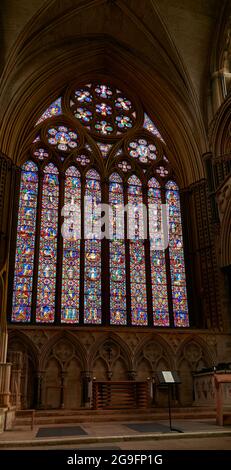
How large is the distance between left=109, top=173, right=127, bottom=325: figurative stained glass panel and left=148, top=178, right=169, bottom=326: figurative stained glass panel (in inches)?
41.9

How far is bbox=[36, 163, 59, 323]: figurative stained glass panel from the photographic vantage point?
1323cm

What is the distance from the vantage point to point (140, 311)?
14.0m

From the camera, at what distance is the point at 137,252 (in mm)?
14945

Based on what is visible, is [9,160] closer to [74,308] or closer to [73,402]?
[74,308]

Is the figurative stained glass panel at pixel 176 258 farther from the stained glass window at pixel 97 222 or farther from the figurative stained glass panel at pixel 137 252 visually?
the figurative stained glass panel at pixel 137 252

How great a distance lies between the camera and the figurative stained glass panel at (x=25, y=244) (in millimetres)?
13023

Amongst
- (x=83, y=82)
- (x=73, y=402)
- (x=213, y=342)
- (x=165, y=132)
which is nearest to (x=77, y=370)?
(x=73, y=402)

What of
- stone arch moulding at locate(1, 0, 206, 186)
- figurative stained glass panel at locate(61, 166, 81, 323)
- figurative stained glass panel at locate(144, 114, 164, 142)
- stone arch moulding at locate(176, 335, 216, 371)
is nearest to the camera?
stone arch moulding at locate(176, 335, 216, 371)

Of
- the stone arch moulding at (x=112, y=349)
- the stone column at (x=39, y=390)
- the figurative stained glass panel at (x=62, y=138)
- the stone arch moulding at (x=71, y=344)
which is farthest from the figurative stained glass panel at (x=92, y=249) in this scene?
the stone column at (x=39, y=390)

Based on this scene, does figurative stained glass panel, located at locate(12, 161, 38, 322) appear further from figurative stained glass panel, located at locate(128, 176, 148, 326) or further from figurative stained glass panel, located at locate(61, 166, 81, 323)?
figurative stained glass panel, located at locate(128, 176, 148, 326)

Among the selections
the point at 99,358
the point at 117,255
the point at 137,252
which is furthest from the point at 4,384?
the point at 137,252

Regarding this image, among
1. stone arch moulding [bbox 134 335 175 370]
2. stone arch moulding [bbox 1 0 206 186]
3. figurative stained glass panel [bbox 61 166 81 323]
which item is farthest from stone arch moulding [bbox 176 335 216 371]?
stone arch moulding [bbox 1 0 206 186]

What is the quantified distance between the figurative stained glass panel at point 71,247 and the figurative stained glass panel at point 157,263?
8.62 ft

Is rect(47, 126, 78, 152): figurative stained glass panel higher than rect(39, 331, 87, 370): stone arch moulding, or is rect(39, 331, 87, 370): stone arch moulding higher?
rect(47, 126, 78, 152): figurative stained glass panel
